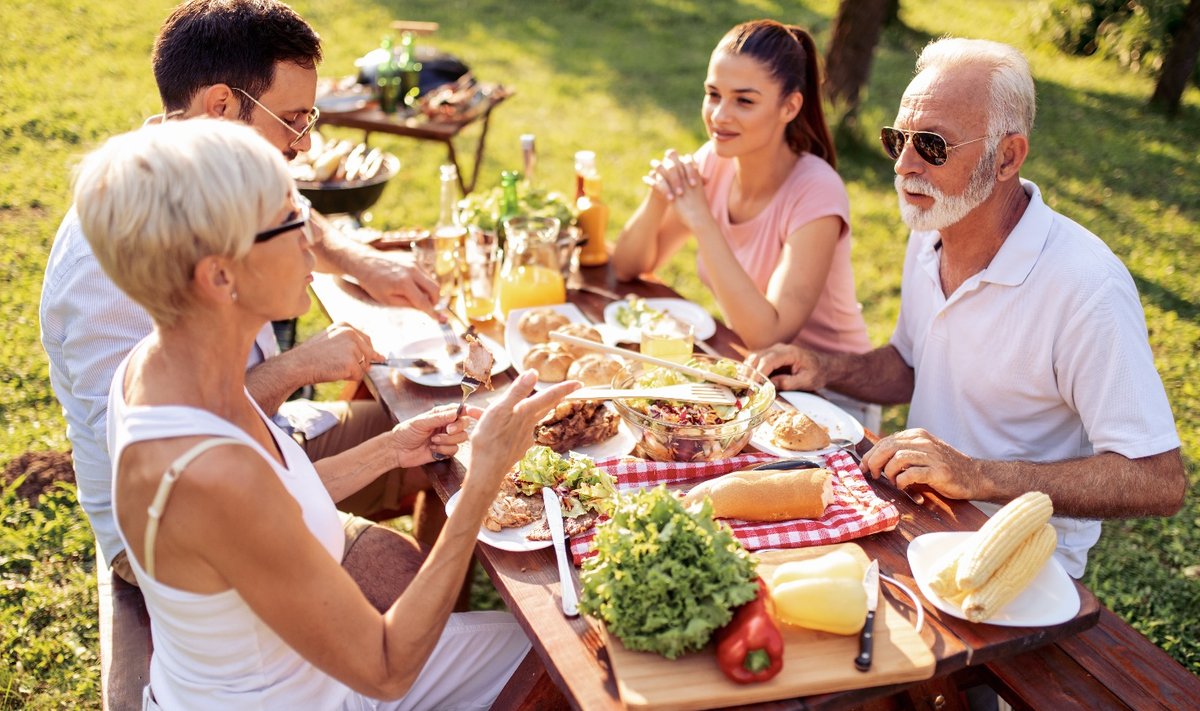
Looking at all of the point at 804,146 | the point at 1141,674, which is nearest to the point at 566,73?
the point at 804,146

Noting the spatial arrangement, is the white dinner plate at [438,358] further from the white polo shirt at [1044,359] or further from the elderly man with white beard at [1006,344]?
the white polo shirt at [1044,359]

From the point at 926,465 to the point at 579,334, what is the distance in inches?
45.7

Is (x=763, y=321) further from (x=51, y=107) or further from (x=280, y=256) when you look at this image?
(x=51, y=107)

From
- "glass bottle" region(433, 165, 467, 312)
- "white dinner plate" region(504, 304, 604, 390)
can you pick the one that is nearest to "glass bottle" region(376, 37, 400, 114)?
"glass bottle" region(433, 165, 467, 312)

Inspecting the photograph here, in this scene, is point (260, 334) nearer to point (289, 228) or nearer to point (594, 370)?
point (594, 370)

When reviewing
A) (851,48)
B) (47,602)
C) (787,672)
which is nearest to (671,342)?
(787,672)

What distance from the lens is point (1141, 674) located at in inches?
80.7

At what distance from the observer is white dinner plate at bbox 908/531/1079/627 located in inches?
76.7

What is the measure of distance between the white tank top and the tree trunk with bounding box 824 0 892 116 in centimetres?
795

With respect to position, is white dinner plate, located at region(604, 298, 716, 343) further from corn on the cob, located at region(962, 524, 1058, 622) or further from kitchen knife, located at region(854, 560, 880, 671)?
corn on the cob, located at region(962, 524, 1058, 622)

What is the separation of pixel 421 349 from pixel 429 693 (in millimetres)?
1136

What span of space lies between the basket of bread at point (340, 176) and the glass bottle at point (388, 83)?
148 centimetres

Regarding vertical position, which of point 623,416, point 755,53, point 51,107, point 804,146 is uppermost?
Answer: point 755,53

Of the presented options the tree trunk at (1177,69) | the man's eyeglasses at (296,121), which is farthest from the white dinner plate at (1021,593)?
the tree trunk at (1177,69)
